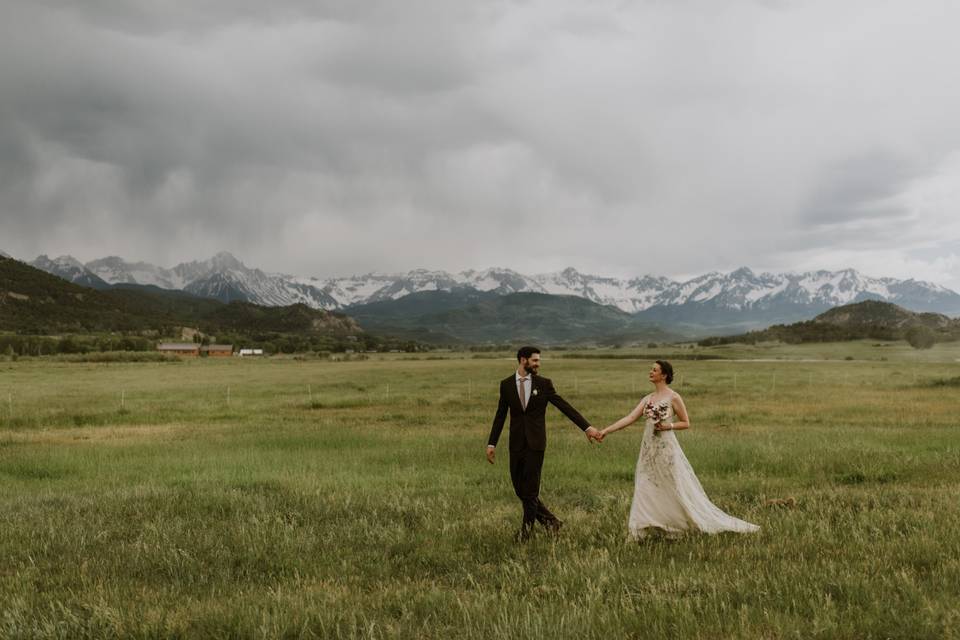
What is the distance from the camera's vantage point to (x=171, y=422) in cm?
3672

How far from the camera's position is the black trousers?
10828 mm

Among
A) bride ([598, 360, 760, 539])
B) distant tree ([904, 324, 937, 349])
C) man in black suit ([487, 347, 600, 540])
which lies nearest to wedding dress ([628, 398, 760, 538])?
bride ([598, 360, 760, 539])

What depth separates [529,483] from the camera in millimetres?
10844

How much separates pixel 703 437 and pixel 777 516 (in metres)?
14.2

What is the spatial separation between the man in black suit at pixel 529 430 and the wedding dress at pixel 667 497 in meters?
0.99

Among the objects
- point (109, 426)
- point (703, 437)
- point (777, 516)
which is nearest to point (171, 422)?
point (109, 426)

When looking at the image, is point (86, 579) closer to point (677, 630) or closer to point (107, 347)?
point (677, 630)

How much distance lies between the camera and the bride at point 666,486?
10185mm

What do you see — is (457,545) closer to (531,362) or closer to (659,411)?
(531,362)

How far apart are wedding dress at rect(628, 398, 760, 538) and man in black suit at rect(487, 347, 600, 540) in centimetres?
99

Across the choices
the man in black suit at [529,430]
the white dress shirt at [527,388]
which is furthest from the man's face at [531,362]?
the white dress shirt at [527,388]

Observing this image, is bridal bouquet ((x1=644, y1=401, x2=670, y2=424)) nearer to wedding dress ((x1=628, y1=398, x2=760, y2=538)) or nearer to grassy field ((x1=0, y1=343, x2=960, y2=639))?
wedding dress ((x1=628, y1=398, x2=760, y2=538))

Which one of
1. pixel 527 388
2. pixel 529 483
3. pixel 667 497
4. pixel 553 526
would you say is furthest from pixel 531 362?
pixel 667 497

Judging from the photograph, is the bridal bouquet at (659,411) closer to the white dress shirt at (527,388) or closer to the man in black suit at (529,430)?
the man in black suit at (529,430)
